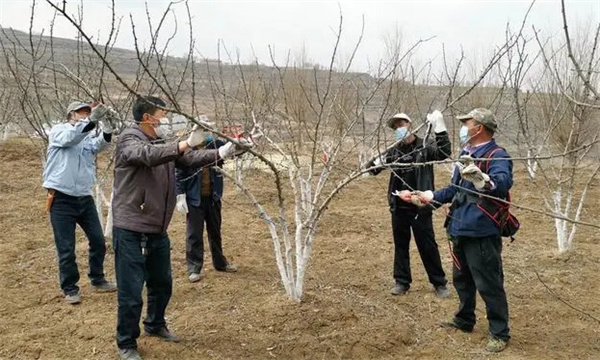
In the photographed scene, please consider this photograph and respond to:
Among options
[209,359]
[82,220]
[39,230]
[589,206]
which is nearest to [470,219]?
[209,359]

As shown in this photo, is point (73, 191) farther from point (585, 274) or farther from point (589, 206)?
point (589, 206)

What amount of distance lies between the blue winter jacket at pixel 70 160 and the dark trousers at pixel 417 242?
254 cm

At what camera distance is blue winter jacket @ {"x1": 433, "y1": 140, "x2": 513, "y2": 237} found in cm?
347

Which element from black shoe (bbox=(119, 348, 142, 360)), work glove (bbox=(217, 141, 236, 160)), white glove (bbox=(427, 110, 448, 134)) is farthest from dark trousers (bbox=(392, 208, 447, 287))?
black shoe (bbox=(119, 348, 142, 360))

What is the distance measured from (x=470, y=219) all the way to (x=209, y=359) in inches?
76.0

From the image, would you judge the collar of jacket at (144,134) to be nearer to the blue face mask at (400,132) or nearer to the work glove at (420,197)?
the work glove at (420,197)

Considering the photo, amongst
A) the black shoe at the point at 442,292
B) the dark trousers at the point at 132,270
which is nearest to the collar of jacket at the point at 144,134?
the dark trousers at the point at 132,270

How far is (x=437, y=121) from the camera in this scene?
4273mm

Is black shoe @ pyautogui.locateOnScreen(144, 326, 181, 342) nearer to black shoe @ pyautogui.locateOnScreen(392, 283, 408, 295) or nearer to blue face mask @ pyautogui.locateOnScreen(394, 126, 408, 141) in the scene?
black shoe @ pyautogui.locateOnScreen(392, 283, 408, 295)

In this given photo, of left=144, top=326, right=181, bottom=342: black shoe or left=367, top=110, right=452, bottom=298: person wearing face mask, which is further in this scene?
left=367, top=110, right=452, bottom=298: person wearing face mask

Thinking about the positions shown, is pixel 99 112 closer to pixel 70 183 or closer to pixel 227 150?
pixel 70 183

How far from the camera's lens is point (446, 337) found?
3.96 meters

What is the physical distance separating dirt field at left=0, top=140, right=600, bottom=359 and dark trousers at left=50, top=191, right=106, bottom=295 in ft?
0.79

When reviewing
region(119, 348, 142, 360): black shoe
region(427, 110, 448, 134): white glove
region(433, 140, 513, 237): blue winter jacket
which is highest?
region(427, 110, 448, 134): white glove
